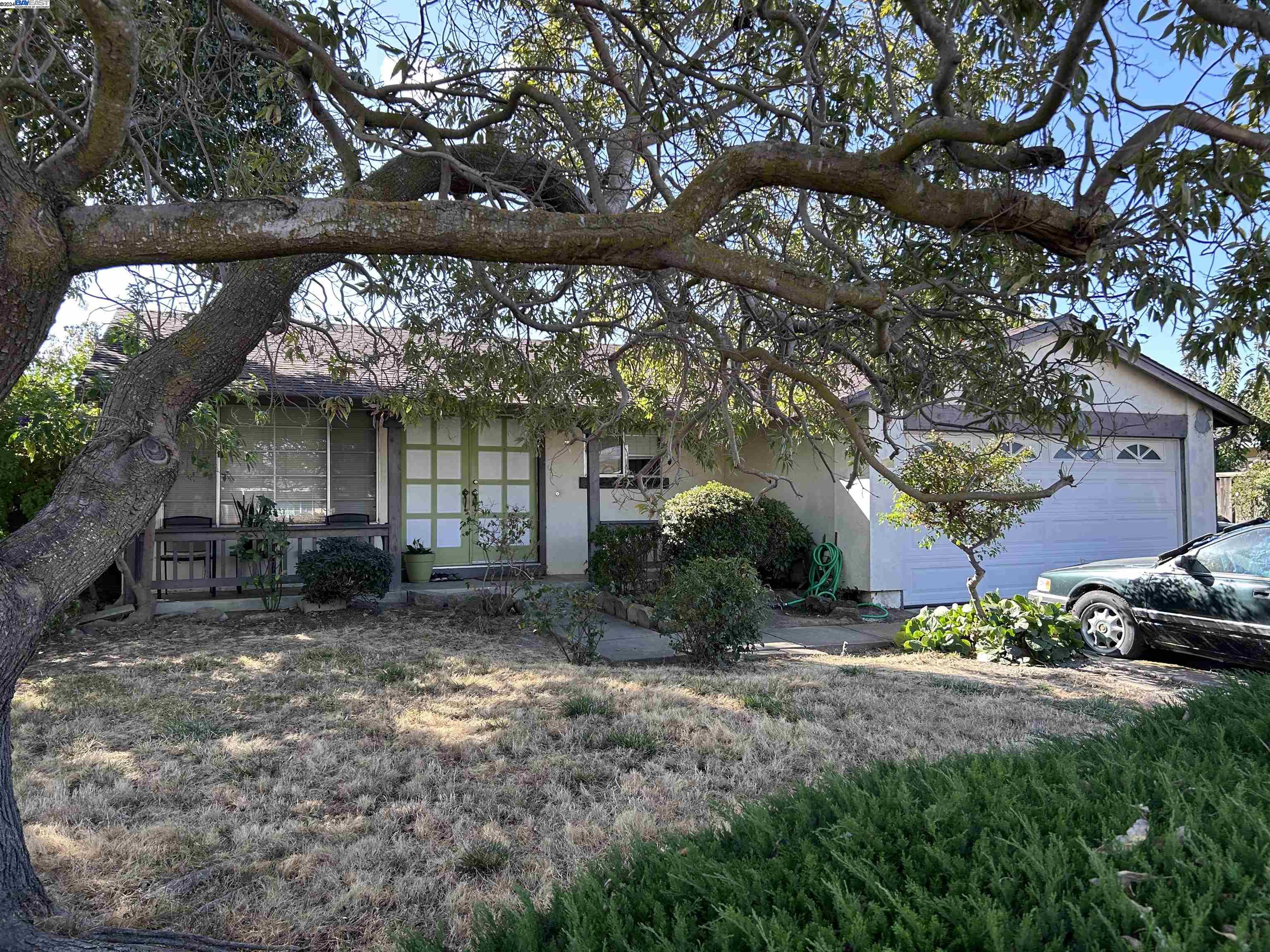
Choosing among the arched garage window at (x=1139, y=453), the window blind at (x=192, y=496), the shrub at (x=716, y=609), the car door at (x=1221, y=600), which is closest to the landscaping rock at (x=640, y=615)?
the shrub at (x=716, y=609)

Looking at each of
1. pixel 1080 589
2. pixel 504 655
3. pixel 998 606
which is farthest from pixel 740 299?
pixel 1080 589

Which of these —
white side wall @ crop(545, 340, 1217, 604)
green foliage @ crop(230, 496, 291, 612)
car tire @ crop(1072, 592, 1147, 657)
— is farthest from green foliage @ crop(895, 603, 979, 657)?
green foliage @ crop(230, 496, 291, 612)

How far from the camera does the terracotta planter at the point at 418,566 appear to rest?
41.4 feet

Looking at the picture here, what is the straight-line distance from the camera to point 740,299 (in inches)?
207

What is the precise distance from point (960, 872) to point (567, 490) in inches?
498

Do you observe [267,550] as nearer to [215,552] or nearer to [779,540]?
[215,552]

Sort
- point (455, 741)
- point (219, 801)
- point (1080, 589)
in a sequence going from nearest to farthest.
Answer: point (219, 801) → point (455, 741) → point (1080, 589)

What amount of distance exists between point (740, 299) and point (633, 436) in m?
9.84

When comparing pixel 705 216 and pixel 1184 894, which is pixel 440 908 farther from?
pixel 705 216

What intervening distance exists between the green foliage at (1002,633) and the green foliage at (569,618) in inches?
141

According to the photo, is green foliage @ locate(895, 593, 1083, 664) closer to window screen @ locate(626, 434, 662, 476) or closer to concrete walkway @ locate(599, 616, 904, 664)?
concrete walkway @ locate(599, 616, 904, 664)

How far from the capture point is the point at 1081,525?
12.7 meters

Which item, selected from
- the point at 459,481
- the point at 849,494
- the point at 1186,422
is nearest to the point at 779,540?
the point at 849,494

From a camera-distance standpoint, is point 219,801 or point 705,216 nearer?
point 705,216
